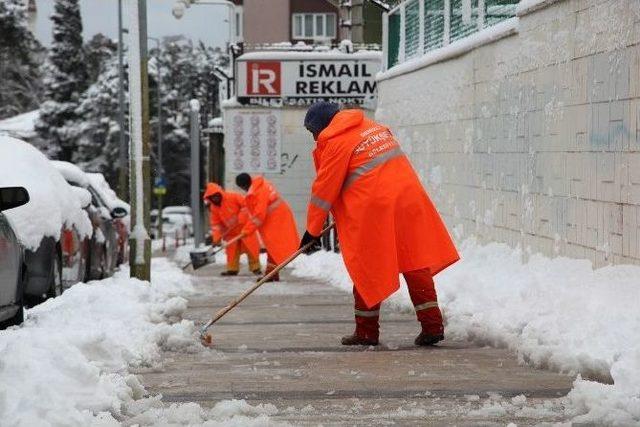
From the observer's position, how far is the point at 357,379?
7.32 m

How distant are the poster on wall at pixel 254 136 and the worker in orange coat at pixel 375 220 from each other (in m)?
21.1

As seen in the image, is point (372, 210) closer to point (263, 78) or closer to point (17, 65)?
point (263, 78)

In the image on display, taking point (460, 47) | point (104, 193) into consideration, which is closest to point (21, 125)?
point (104, 193)

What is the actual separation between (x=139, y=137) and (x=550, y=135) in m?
4.47

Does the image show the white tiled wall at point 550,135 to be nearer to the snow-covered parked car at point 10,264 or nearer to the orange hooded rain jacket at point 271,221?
the orange hooded rain jacket at point 271,221

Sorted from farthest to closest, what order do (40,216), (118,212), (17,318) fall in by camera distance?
(118,212)
(40,216)
(17,318)

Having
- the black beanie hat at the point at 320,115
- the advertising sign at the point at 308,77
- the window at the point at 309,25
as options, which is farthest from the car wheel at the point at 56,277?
the window at the point at 309,25

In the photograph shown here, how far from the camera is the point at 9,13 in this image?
76.5 metres

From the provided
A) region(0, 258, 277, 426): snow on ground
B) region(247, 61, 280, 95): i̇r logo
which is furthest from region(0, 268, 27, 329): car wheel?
region(247, 61, 280, 95): i̇r logo

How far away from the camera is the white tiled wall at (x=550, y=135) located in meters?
8.69

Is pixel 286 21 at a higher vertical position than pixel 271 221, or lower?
higher

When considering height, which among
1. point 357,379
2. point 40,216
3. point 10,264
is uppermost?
point 40,216

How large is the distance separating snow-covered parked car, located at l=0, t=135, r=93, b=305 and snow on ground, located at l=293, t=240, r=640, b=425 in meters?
2.98

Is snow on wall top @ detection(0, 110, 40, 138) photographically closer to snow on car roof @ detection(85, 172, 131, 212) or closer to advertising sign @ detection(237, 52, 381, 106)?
advertising sign @ detection(237, 52, 381, 106)
